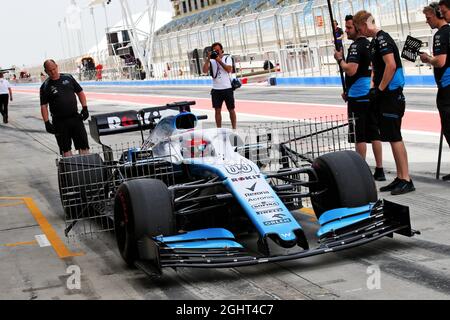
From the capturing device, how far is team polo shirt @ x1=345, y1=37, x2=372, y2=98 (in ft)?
30.9

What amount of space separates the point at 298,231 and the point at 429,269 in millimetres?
983

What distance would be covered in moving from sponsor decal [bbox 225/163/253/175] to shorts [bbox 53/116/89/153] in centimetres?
460

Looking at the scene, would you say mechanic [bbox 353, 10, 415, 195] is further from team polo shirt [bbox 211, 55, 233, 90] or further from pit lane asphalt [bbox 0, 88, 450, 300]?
team polo shirt [bbox 211, 55, 233, 90]

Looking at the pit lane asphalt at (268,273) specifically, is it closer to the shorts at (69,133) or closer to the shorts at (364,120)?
the shorts at (364,120)

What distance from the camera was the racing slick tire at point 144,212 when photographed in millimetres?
6527

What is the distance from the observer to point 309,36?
3206 cm

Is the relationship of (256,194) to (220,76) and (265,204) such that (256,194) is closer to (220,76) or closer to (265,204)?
(265,204)

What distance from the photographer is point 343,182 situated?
7113 millimetres

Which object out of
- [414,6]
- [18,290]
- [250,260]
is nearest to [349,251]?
[250,260]

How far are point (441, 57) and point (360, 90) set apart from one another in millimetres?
1068

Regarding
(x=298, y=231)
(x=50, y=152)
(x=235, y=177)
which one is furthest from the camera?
(x=50, y=152)

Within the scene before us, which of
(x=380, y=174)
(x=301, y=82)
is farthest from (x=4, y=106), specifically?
(x=380, y=174)

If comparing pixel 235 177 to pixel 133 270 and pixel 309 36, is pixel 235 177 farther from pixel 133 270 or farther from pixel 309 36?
pixel 309 36

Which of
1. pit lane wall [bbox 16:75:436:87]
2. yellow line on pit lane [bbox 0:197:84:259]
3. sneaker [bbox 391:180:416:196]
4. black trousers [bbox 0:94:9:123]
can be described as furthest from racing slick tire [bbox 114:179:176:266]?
black trousers [bbox 0:94:9:123]
